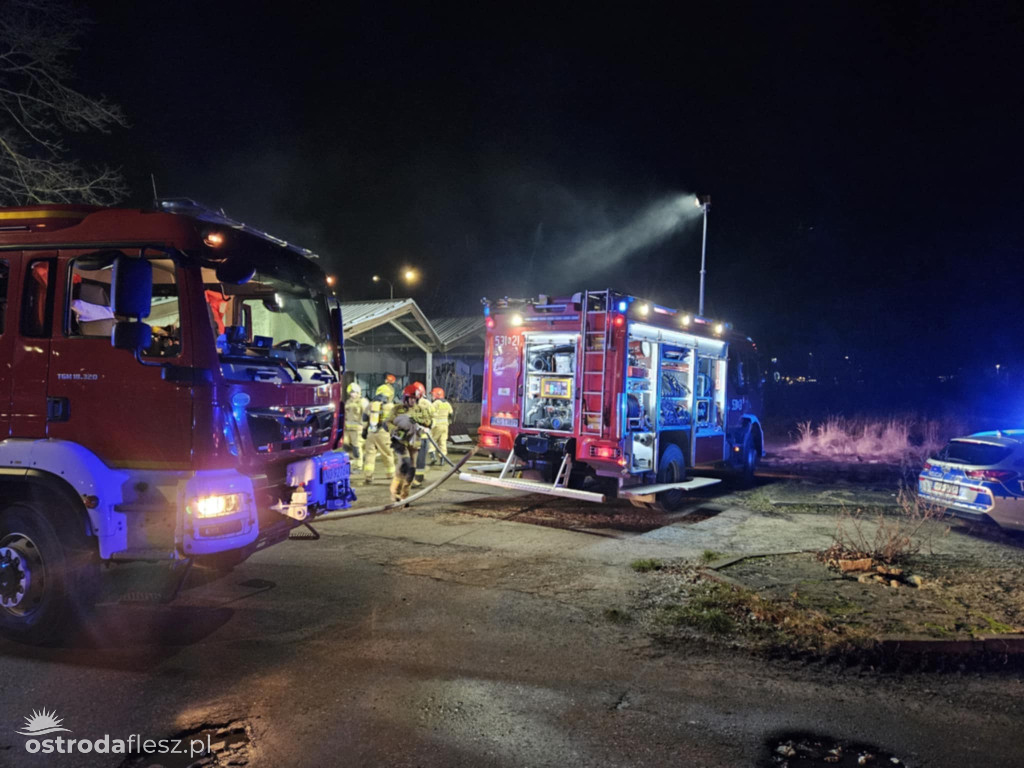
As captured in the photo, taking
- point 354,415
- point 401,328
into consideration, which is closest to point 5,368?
point 354,415

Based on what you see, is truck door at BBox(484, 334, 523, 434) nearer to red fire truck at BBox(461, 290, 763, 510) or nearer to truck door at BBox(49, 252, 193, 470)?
red fire truck at BBox(461, 290, 763, 510)

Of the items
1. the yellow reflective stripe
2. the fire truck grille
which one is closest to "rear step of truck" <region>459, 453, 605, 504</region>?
the fire truck grille

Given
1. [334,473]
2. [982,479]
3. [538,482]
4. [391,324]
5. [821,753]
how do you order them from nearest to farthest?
[821,753]
[334,473]
[982,479]
[538,482]
[391,324]

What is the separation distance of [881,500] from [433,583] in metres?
8.32

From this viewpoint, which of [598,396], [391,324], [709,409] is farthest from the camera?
[391,324]

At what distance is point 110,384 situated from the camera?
4.35 meters

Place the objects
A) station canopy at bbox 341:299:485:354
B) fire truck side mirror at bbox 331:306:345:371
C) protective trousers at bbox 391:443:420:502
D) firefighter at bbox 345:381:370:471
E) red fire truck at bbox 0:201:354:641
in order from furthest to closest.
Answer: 1. station canopy at bbox 341:299:485:354
2. firefighter at bbox 345:381:370:471
3. protective trousers at bbox 391:443:420:502
4. fire truck side mirror at bbox 331:306:345:371
5. red fire truck at bbox 0:201:354:641

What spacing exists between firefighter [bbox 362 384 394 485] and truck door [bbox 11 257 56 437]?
5.83 meters

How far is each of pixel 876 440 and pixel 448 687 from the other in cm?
1757

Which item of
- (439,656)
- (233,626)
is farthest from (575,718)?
(233,626)

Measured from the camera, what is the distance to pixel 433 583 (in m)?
5.89

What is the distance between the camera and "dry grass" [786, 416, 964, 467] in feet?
55.3

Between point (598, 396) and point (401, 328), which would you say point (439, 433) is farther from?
point (401, 328)

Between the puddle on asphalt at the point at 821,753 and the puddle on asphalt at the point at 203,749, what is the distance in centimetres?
254
